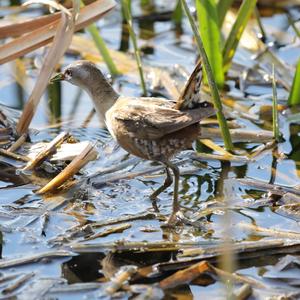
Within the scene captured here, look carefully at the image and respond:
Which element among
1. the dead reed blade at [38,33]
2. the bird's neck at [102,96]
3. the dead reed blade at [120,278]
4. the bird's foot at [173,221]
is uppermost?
the dead reed blade at [38,33]

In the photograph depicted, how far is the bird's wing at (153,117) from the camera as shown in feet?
14.4

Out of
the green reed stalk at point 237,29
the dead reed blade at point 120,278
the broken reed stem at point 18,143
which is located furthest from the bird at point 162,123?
the green reed stalk at point 237,29

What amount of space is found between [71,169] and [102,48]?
1451mm

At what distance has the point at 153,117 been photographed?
14.9ft

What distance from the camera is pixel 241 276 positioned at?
409 cm

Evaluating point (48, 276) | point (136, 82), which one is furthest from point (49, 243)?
point (136, 82)

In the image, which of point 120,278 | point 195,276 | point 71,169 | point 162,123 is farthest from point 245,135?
point 120,278

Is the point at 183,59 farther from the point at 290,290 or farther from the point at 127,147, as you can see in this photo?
the point at 290,290

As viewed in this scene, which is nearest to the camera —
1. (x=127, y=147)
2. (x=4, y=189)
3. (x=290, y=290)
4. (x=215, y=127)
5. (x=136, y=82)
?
(x=290, y=290)

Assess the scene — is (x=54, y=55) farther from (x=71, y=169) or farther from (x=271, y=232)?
(x=271, y=232)

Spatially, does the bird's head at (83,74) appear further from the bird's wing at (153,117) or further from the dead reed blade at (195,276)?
the dead reed blade at (195,276)

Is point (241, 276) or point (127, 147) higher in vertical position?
point (127, 147)

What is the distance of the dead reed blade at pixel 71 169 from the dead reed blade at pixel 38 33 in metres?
0.80

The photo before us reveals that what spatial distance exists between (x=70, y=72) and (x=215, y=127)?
1234 mm
